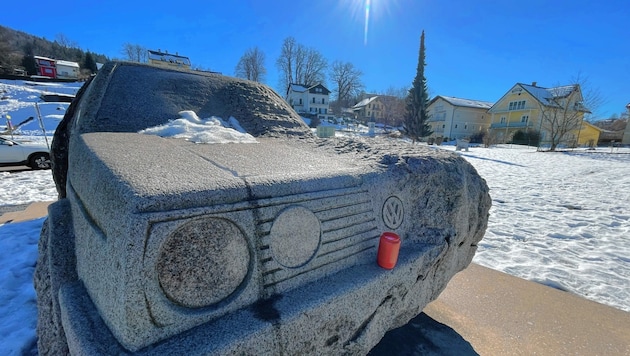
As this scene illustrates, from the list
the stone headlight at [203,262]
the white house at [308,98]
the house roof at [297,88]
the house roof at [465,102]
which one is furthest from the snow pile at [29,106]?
the house roof at [465,102]

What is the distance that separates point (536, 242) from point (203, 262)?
4.54 m

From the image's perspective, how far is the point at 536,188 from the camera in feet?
24.2

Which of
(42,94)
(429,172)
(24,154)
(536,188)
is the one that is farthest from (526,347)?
(42,94)

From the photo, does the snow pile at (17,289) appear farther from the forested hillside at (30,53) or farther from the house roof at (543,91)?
the forested hillside at (30,53)

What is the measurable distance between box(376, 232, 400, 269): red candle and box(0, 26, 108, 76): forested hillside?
5407 cm

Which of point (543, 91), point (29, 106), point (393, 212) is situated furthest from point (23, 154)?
point (543, 91)

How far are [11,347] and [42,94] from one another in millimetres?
37417

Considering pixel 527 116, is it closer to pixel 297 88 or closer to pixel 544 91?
pixel 544 91

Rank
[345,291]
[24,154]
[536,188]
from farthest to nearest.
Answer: [24,154] → [536,188] → [345,291]

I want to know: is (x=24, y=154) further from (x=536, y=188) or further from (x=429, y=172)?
(x=536, y=188)

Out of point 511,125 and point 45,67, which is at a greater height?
point 45,67

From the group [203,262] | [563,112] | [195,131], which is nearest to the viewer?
[203,262]

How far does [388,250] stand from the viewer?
60.9 inches

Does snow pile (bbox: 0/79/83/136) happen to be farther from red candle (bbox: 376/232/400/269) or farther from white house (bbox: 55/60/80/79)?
red candle (bbox: 376/232/400/269)
